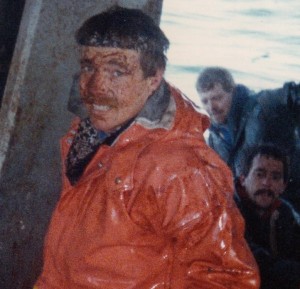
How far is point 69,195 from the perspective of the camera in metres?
1.79

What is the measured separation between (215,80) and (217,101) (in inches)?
7.6

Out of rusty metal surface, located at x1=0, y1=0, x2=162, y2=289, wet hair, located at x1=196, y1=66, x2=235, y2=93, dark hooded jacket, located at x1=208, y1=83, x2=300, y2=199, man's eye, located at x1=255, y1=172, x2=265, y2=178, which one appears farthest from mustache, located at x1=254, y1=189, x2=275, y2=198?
rusty metal surface, located at x1=0, y1=0, x2=162, y2=289

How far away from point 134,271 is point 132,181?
0.32 m

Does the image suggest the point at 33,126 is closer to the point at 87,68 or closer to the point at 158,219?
the point at 87,68

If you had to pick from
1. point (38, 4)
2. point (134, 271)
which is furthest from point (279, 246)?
point (38, 4)

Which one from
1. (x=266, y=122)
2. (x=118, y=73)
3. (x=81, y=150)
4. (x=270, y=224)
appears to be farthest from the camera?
(x=266, y=122)

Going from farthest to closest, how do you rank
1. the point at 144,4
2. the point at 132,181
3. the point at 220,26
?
the point at 220,26 → the point at 144,4 → the point at 132,181

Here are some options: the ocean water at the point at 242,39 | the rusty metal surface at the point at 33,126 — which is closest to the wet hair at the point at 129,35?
the rusty metal surface at the point at 33,126

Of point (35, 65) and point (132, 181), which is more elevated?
point (35, 65)

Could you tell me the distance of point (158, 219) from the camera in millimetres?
1562

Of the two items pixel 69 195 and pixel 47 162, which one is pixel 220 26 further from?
pixel 69 195

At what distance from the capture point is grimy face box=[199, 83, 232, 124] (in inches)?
165

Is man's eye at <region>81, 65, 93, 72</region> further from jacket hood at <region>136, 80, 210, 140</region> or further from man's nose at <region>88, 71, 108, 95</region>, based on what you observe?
jacket hood at <region>136, 80, 210, 140</region>

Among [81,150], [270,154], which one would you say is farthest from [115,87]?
[270,154]
